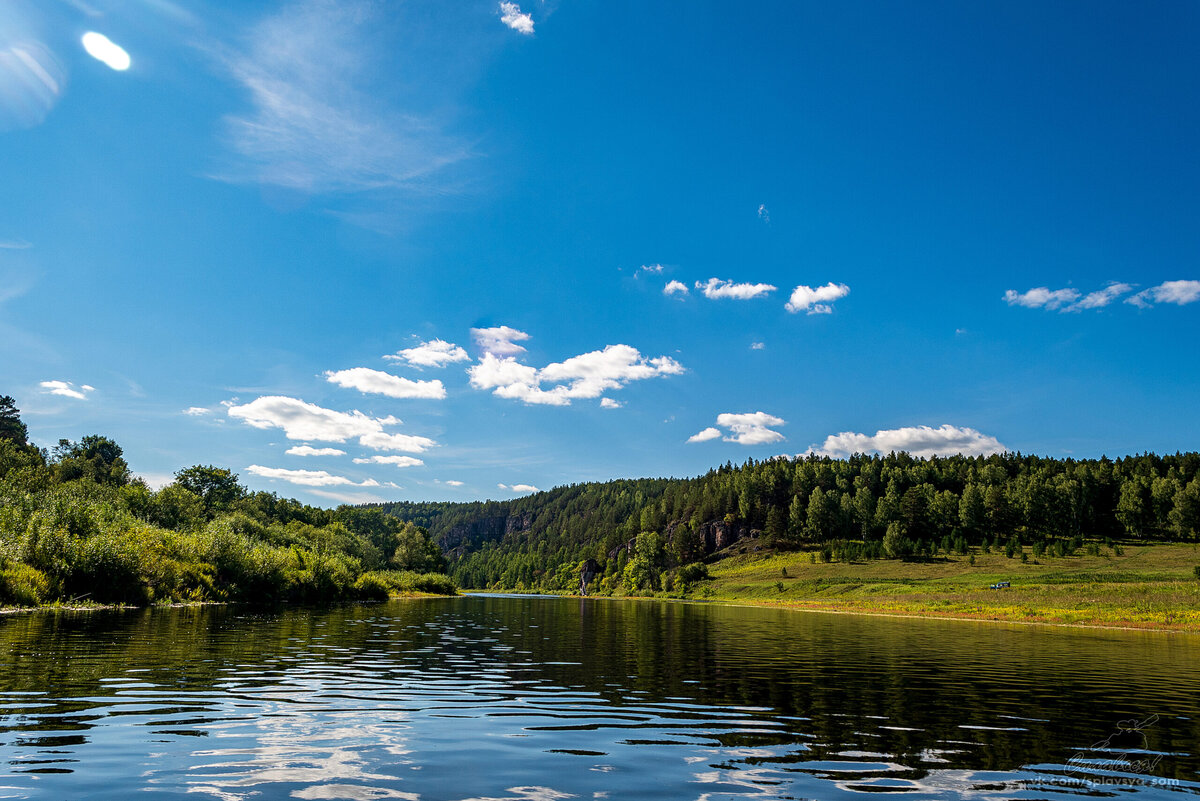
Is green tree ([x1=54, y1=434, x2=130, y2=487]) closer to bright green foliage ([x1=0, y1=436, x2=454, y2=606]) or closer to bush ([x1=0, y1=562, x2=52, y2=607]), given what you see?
bright green foliage ([x1=0, y1=436, x2=454, y2=606])

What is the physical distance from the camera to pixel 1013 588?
404 ft

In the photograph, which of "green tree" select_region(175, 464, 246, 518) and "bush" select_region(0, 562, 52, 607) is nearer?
"bush" select_region(0, 562, 52, 607)

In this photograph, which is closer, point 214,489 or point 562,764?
point 562,764

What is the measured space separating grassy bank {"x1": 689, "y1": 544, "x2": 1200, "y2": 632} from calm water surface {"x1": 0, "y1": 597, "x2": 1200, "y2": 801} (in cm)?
6442

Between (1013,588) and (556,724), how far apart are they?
137074 mm

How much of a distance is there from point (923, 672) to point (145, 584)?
197 ft

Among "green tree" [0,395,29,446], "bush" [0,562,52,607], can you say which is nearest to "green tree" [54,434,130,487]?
"green tree" [0,395,29,446]

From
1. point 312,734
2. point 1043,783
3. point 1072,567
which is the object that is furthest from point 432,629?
point 1072,567

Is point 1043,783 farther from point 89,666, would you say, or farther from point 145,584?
point 145,584

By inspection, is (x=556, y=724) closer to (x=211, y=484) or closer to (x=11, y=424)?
(x=211, y=484)

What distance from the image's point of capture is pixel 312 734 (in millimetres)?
12961

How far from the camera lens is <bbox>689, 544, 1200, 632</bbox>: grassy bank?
82250 mm

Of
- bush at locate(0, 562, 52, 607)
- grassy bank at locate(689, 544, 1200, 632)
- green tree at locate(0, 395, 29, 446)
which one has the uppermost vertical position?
green tree at locate(0, 395, 29, 446)

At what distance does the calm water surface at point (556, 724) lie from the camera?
10148mm
